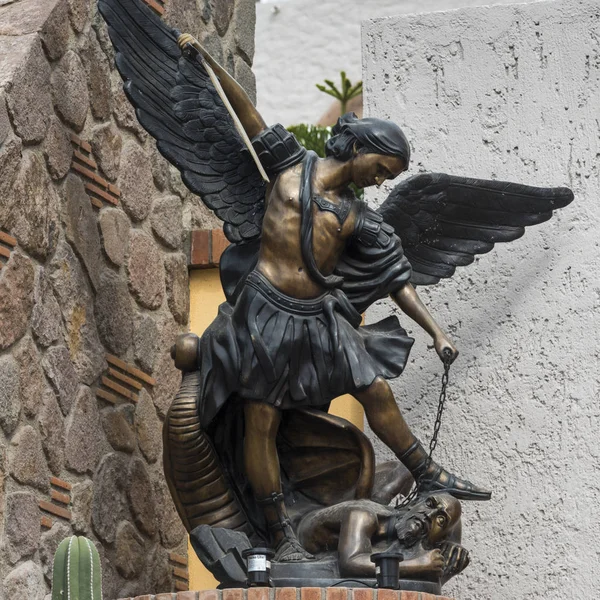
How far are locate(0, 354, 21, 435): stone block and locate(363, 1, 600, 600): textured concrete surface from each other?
5.63 ft

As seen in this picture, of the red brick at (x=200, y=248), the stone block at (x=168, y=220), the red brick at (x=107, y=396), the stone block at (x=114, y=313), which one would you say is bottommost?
the red brick at (x=107, y=396)

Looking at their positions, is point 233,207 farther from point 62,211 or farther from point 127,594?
point 127,594

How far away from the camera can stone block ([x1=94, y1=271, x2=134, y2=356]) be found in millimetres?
6391

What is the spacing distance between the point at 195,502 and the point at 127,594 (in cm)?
93

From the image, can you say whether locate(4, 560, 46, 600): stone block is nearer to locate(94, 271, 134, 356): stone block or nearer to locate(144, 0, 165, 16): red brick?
locate(94, 271, 134, 356): stone block

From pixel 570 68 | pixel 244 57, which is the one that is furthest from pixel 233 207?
pixel 244 57

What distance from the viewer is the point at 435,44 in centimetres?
704

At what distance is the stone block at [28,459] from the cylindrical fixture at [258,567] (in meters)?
0.98

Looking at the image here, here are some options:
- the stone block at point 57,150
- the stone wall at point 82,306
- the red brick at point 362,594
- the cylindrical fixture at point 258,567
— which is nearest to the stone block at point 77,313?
the stone wall at point 82,306

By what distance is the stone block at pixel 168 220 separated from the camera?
22.8 feet

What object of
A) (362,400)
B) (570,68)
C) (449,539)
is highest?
(570,68)

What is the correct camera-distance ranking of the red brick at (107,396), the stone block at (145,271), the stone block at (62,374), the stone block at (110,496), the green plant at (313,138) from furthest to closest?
the green plant at (313,138), the stone block at (145,271), the red brick at (107,396), the stone block at (110,496), the stone block at (62,374)

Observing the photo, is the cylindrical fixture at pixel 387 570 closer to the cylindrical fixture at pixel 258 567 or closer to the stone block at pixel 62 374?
the cylindrical fixture at pixel 258 567

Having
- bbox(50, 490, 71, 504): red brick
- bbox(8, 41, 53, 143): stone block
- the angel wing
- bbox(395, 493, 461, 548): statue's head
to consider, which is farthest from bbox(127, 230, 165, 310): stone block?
bbox(395, 493, 461, 548): statue's head
